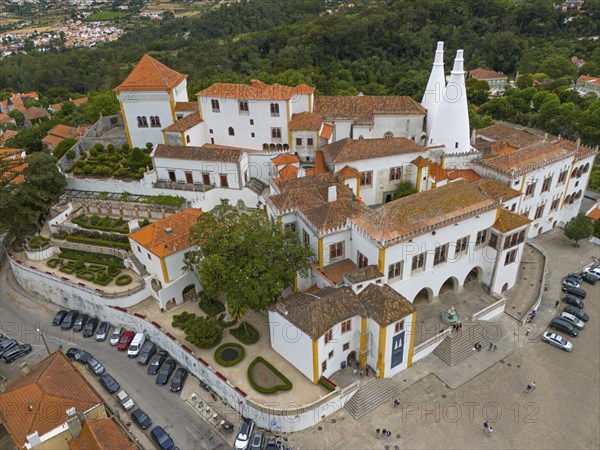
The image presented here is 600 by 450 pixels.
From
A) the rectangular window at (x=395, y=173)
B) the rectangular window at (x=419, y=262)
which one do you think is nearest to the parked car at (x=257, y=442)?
the rectangular window at (x=419, y=262)

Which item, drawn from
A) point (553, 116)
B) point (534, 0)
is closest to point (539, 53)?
point (534, 0)

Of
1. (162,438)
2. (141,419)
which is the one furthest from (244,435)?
(141,419)

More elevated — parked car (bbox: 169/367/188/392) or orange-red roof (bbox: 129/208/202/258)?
orange-red roof (bbox: 129/208/202/258)

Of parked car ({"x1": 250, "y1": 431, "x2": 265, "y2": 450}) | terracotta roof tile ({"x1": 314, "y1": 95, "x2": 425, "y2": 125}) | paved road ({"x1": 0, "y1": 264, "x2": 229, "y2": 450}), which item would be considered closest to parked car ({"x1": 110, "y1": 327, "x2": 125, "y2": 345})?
paved road ({"x1": 0, "y1": 264, "x2": 229, "y2": 450})

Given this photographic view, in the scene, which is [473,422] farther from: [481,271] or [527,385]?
[481,271]

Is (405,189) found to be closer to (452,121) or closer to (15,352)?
(452,121)

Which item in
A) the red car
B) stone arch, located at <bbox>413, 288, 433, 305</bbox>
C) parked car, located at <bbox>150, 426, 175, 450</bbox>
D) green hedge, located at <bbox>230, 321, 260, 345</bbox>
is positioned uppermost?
stone arch, located at <bbox>413, 288, 433, 305</bbox>

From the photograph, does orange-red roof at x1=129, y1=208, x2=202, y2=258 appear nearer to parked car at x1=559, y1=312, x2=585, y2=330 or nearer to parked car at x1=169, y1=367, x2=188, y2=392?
parked car at x1=169, y1=367, x2=188, y2=392
